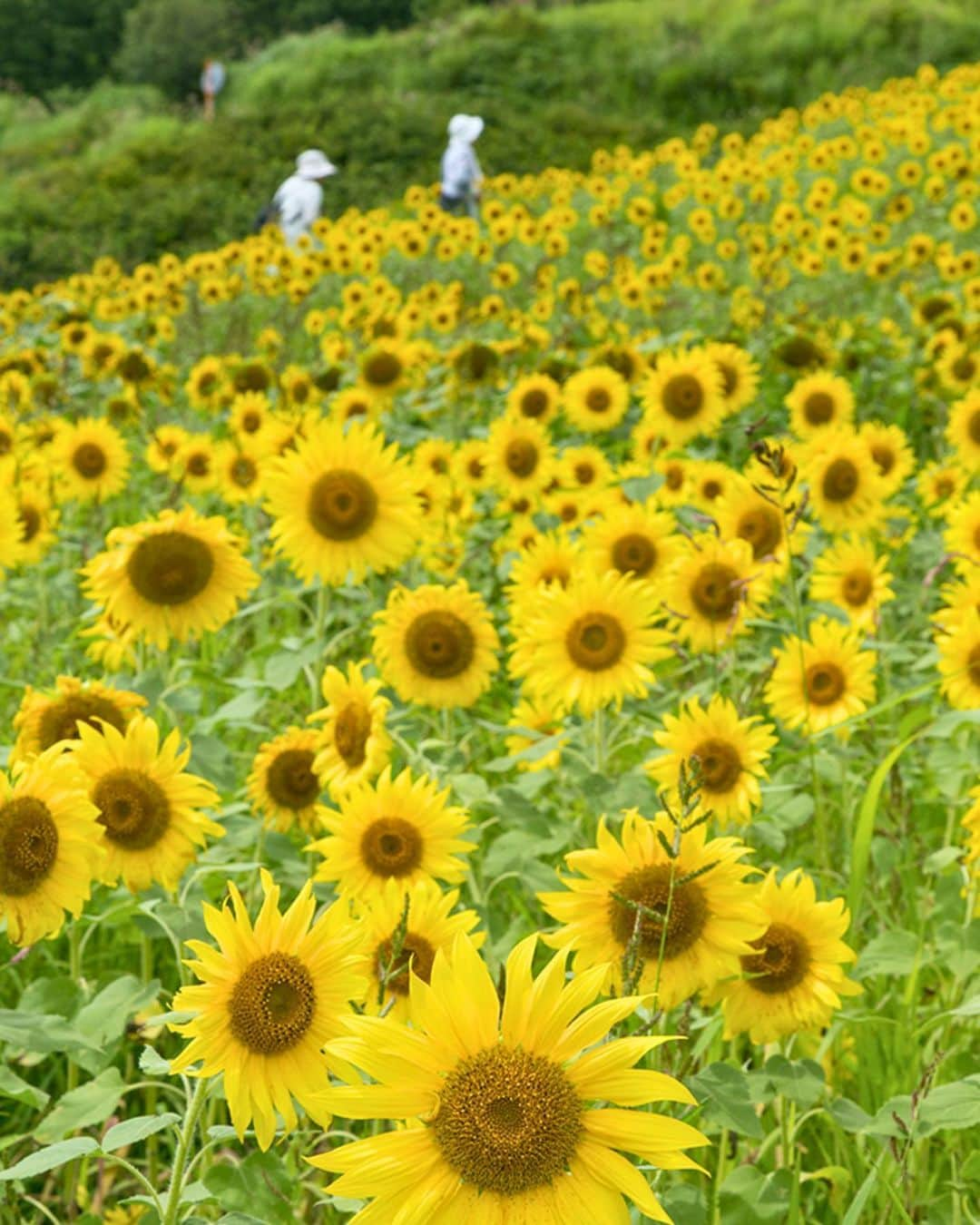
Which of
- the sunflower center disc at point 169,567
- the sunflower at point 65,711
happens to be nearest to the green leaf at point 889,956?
the sunflower at point 65,711

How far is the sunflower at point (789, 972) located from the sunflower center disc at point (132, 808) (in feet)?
2.92

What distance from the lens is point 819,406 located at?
5102 mm

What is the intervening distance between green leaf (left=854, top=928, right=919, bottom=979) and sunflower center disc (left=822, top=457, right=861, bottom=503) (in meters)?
2.15

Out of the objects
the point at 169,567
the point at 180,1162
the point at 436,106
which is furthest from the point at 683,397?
the point at 436,106

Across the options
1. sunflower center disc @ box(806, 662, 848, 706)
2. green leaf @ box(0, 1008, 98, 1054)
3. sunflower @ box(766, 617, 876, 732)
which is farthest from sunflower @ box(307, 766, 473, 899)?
sunflower center disc @ box(806, 662, 848, 706)

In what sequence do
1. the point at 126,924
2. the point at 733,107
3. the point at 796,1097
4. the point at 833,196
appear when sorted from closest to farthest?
the point at 796,1097 → the point at 126,924 → the point at 833,196 → the point at 733,107

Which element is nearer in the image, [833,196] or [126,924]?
[126,924]

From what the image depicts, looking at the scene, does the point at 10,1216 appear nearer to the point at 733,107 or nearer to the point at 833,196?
the point at 833,196

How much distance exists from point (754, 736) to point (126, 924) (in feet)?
4.37

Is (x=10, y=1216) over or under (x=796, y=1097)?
under

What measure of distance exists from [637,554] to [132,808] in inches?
66.0

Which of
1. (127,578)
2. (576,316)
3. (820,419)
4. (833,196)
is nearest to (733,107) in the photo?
(833,196)

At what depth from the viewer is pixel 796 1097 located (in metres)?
1.57

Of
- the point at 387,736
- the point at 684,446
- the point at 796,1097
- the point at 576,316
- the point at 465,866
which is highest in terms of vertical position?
the point at 576,316
